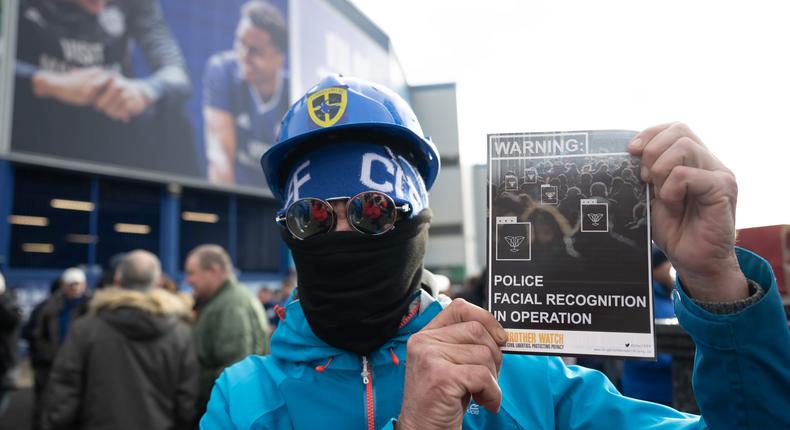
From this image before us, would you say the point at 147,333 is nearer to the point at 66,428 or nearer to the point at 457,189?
the point at 66,428

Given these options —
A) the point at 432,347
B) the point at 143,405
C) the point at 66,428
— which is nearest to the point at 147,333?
the point at 143,405

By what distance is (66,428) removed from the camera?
4141 millimetres

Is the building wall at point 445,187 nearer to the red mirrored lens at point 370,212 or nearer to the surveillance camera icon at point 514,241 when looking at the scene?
the red mirrored lens at point 370,212

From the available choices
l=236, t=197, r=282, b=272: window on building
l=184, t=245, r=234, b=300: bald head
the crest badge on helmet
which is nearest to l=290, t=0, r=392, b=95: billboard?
l=236, t=197, r=282, b=272: window on building

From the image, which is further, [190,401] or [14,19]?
[14,19]

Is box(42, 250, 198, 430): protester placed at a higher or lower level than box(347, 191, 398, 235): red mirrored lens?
lower

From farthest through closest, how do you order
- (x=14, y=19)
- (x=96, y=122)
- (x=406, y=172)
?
(x=96, y=122) < (x=14, y=19) < (x=406, y=172)

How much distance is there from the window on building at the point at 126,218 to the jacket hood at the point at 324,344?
508 inches

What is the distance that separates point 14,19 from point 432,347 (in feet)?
40.7

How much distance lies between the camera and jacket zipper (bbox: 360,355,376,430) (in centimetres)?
158

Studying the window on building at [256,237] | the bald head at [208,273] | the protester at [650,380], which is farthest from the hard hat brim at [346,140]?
the window on building at [256,237]

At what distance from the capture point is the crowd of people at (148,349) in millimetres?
4199

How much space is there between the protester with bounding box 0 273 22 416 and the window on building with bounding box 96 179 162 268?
5.89 meters

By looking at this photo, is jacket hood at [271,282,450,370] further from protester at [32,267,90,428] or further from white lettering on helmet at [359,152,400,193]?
protester at [32,267,90,428]
